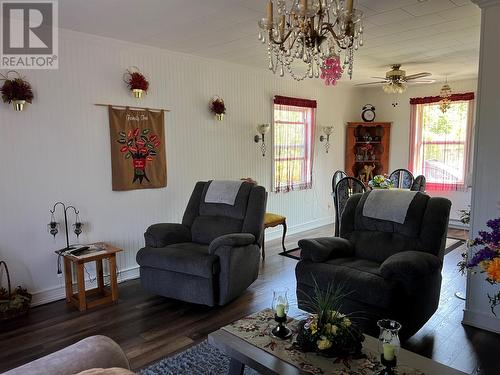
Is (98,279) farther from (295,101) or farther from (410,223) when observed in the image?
(295,101)

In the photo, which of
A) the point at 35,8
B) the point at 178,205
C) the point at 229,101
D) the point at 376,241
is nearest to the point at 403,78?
the point at 229,101

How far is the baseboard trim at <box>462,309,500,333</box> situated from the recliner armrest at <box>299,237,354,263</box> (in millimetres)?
980

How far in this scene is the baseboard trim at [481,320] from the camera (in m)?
2.74

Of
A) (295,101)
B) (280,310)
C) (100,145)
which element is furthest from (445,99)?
(280,310)

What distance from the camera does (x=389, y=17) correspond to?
3.12 meters

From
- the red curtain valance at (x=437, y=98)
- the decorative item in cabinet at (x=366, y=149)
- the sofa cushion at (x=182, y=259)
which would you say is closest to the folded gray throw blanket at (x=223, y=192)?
the sofa cushion at (x=182, y=259)

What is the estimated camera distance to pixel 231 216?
12.0 feet

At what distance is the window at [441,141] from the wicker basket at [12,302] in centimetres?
614

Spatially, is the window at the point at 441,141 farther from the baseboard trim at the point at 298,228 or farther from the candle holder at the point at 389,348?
the candle holder at the point at 389,348

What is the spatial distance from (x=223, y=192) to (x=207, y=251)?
0.72 meters

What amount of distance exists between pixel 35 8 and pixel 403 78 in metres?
4.21

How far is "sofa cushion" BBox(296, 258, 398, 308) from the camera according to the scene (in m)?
2.43

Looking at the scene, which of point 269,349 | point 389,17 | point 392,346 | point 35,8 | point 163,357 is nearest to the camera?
point 392,346

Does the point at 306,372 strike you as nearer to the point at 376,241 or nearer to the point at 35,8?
the point at 376,241
